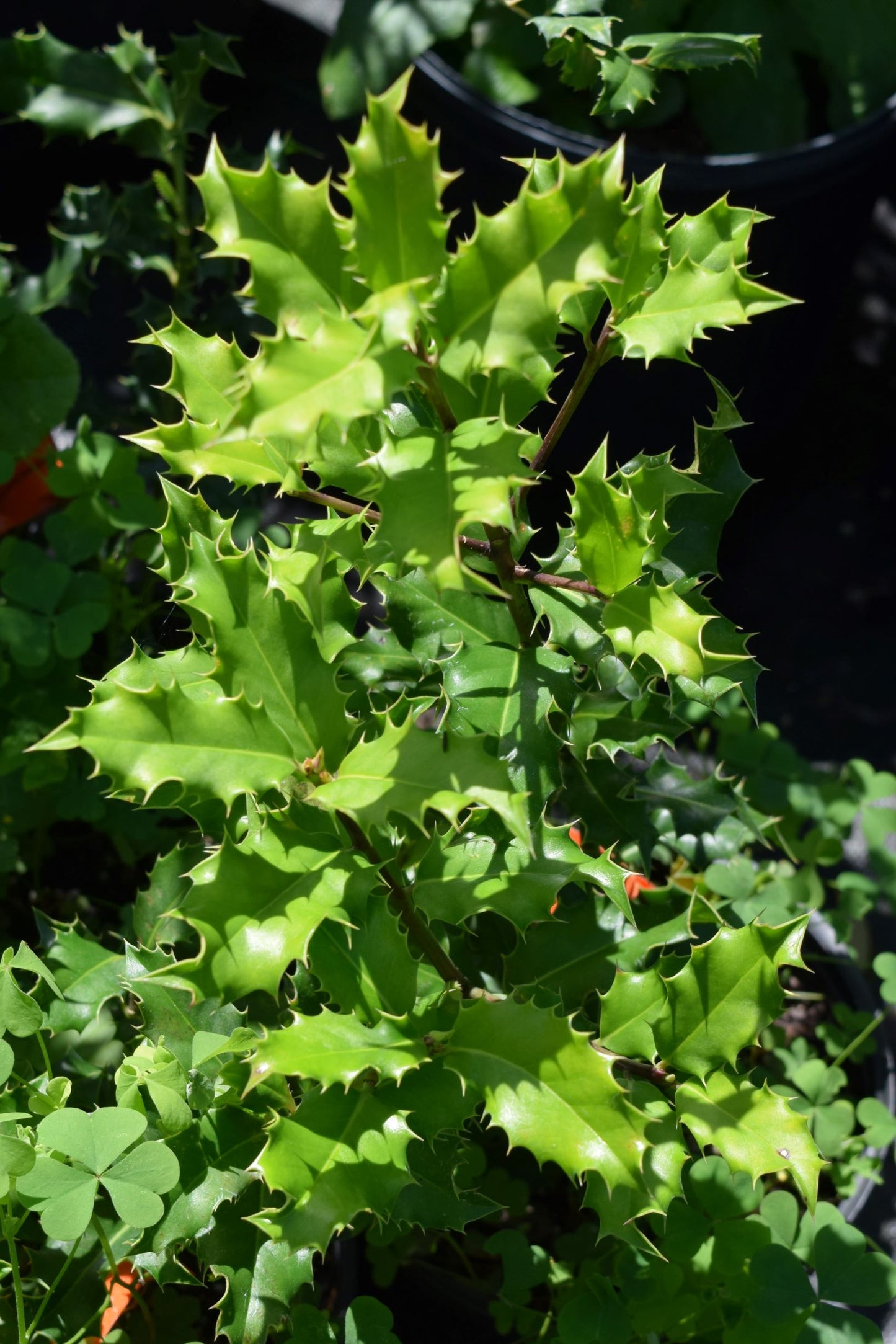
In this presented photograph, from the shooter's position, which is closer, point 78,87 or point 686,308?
point 686,308

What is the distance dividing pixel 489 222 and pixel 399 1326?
103 centimetres

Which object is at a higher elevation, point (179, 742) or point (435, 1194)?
point (179, 742)

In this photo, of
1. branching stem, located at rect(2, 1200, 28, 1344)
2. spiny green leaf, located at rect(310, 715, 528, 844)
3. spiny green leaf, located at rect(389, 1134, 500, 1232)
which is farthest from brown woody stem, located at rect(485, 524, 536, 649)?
branching stem, located at rect(2, 1200, 28, 1344)

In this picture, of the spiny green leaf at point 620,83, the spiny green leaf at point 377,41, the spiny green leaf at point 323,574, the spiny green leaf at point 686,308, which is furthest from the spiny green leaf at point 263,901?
the spiny green leaf at point 377,41

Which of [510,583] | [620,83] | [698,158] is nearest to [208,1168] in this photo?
[510,583]

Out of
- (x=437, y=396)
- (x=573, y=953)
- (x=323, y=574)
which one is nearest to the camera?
(x=437, y=396)

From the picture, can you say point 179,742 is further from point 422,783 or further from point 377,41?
point 377,41

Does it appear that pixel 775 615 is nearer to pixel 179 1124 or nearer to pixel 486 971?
pixel 486 971

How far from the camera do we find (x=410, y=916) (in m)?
0.75

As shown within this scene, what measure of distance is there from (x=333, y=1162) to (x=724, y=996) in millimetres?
255

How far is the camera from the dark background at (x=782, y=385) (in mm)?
1798

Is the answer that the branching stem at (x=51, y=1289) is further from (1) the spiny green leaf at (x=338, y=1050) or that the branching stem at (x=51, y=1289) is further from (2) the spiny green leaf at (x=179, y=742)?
(2) the spiny green leaf at (x=179, y=742)

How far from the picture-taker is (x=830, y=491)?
2104 mm

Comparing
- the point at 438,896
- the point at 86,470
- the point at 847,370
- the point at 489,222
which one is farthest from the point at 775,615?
the point at 489,222
